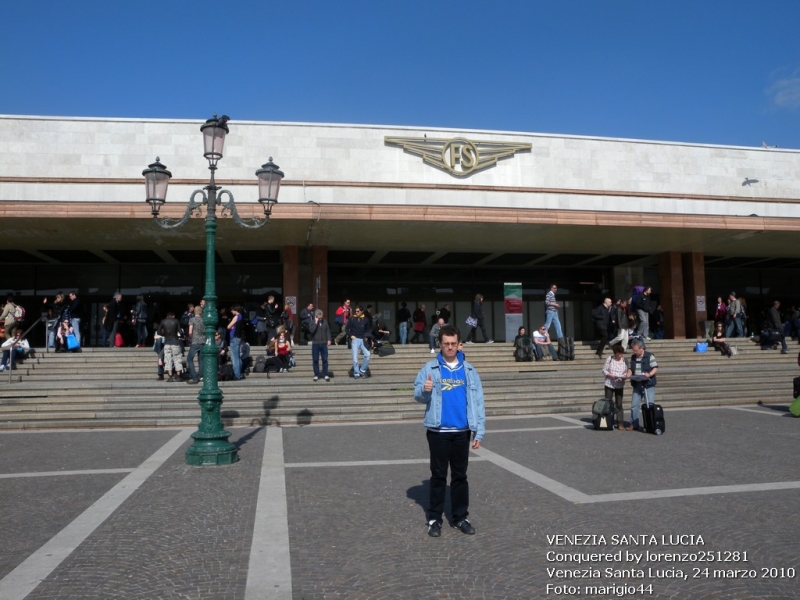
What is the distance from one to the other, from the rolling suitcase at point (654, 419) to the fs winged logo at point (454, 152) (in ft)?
41.2

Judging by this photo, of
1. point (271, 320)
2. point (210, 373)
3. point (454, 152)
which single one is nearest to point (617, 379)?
point (210, 373)

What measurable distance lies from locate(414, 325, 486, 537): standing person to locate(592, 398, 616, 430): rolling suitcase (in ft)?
19.9

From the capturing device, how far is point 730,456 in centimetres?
783

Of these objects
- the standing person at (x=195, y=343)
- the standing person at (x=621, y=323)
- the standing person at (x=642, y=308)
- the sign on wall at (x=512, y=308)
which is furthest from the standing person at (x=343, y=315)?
the standing person at (x=642, y=308)

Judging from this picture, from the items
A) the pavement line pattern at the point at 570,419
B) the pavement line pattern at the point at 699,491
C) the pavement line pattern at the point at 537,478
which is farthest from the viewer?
the pavement line pattern at the point at 570,419

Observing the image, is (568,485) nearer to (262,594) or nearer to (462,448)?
(462,448)

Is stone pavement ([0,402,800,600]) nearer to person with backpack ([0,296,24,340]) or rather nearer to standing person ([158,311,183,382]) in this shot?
standing person ([158,311,183,382])

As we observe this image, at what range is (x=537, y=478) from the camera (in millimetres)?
6770

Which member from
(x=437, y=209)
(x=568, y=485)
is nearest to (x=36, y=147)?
(x=437, y=209)

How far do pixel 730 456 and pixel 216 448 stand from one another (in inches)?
249

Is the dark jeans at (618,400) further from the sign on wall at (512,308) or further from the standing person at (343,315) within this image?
the sign on wall at (512,308)

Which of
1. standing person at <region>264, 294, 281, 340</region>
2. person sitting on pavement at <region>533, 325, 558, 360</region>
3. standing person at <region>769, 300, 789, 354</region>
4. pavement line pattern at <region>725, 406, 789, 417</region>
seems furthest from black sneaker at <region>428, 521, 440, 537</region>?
standing person at <region>769, 300, 789, 354</region>

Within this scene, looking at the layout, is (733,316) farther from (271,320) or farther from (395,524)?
(395,524)

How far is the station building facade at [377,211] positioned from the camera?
18.3m
